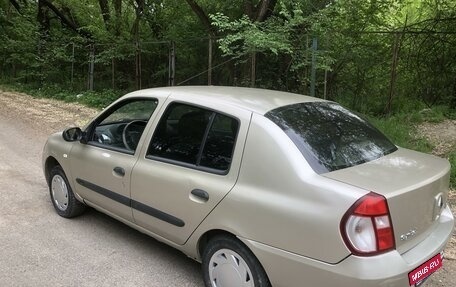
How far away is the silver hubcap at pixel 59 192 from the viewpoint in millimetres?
4852

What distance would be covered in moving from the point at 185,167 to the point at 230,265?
0.80 meters

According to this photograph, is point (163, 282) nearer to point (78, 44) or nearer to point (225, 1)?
point (225, 1)

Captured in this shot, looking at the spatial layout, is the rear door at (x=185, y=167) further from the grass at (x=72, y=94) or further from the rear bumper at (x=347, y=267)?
the grass at (x=72, y=94)

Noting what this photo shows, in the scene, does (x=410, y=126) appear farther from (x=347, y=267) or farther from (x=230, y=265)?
(x=347, y=267)

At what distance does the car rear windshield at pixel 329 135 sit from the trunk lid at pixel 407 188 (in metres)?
0.11

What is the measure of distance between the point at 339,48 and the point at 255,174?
7.62 m

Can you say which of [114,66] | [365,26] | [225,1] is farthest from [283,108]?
[114,66]

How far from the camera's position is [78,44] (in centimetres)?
1845

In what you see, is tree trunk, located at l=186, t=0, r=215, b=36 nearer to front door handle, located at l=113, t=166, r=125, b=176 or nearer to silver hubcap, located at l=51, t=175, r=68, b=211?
silver hubcap, located at l=51, t=175, r=68, b=211

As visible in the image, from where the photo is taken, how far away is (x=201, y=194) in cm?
316

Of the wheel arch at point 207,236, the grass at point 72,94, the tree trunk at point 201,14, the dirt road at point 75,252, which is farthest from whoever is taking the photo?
the grass at point 72,94

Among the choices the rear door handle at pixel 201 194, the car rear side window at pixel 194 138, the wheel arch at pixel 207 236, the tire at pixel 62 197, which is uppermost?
the car rear side window at pixel 194 138

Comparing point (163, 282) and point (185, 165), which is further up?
point (185, 165)

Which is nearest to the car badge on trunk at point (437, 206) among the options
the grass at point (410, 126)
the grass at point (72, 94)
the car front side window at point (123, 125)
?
the car front side window at point (123, 125)
